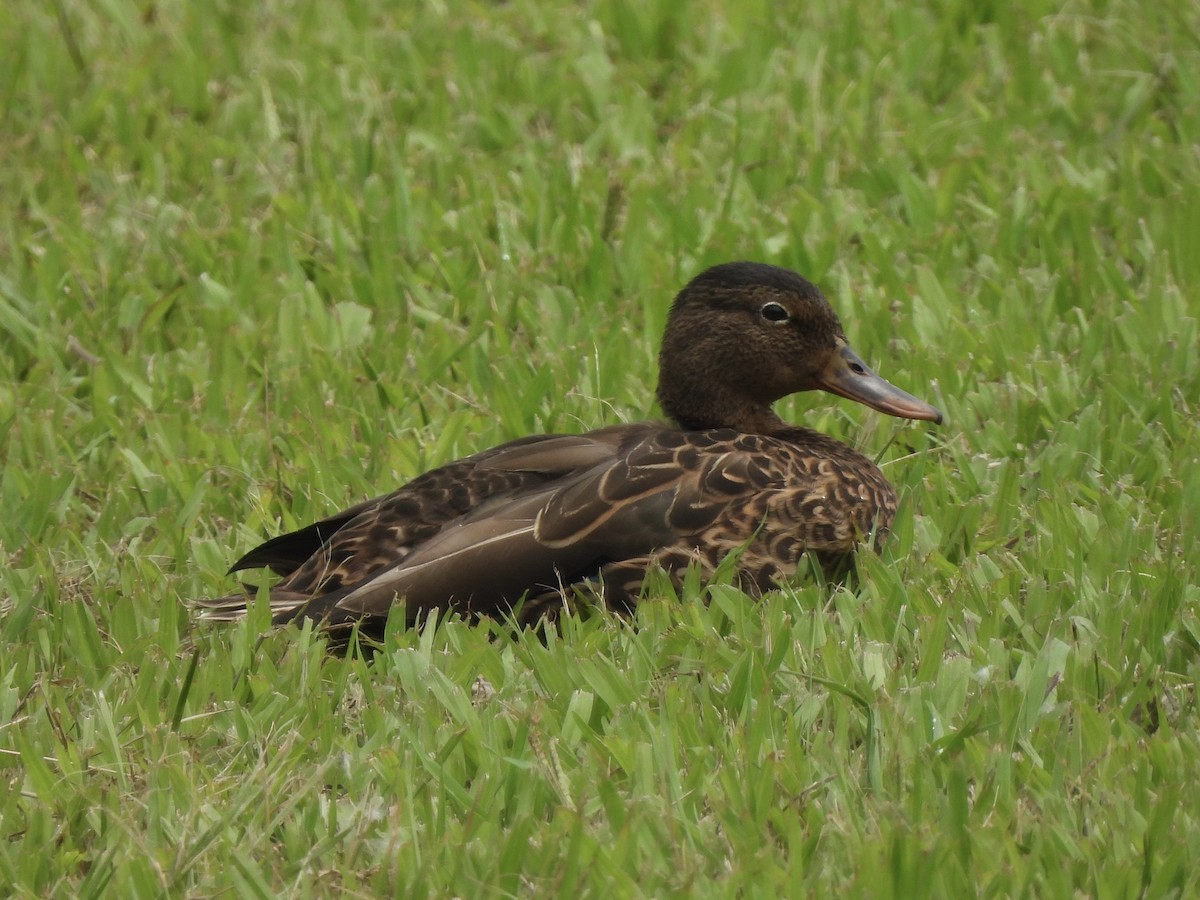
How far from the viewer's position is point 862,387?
4.94 meters

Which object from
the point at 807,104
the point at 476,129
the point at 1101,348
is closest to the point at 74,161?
the point at 476,129

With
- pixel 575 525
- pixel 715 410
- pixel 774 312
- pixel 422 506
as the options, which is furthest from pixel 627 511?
pixel 774 312

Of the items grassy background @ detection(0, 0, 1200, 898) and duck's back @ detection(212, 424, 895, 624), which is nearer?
grassy background @ detection(0, 0, 1200, 898)

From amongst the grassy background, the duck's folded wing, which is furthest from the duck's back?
the grassy background

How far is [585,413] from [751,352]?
2.30ft

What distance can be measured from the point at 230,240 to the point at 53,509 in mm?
1842

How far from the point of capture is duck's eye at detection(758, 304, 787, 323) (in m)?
4.91

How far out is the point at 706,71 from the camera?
24.9ft

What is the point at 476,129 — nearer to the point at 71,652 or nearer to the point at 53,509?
the point at 53,509

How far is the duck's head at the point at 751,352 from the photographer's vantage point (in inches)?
193

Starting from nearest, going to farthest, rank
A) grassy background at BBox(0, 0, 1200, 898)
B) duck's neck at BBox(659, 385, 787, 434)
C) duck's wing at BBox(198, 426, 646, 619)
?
grassy background at BBox(0, 0, 1200, 898) < duck's wing at BBox(198, 426, 646, 619) < duck's neck at BBox(659, 385, 787, 434)

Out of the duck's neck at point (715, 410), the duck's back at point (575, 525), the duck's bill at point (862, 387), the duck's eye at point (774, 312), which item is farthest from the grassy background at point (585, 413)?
the duck's eye at point (774, 312)

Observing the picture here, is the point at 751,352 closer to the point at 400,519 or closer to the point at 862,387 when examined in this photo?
the point at 862,387

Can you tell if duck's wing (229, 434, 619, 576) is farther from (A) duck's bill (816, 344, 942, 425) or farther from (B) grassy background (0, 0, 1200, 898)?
(A) duck's bill (816, 344, 942, 425)
